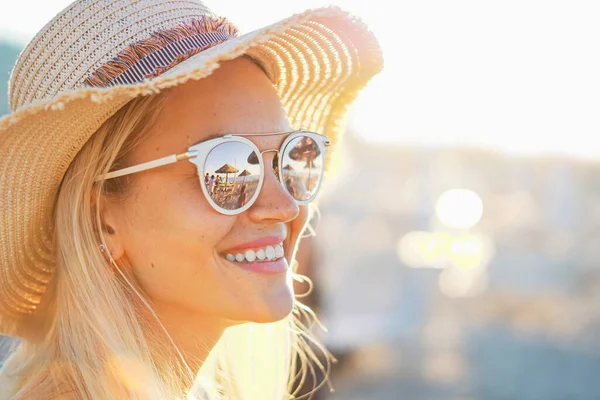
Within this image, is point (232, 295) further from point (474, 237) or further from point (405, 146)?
point (405, 146)

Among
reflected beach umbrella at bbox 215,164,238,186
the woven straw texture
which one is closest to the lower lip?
reflected beach umbrella at bbox 215,164,238,186

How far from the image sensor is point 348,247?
17297 mm

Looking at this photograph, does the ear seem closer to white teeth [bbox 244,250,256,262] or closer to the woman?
Result: the woman

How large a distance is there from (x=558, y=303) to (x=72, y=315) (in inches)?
607

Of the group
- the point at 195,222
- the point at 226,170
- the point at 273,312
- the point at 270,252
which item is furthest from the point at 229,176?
the point at 273,312

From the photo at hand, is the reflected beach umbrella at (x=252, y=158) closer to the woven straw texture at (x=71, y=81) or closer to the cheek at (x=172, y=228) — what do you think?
the cheek at (x=172, y=228)

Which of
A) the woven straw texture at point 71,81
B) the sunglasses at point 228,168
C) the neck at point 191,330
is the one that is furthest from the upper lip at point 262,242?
the woven straw texture at point 71,81

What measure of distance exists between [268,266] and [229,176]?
270mm

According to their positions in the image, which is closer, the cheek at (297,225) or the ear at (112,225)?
the ear at (112,225)

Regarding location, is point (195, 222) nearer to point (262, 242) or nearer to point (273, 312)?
point (262, 242)

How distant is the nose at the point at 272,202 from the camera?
84.3 inches

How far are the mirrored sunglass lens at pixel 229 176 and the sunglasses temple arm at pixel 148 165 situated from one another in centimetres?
6

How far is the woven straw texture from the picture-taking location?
194 cm

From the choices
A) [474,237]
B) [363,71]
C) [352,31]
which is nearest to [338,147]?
[363,71]
